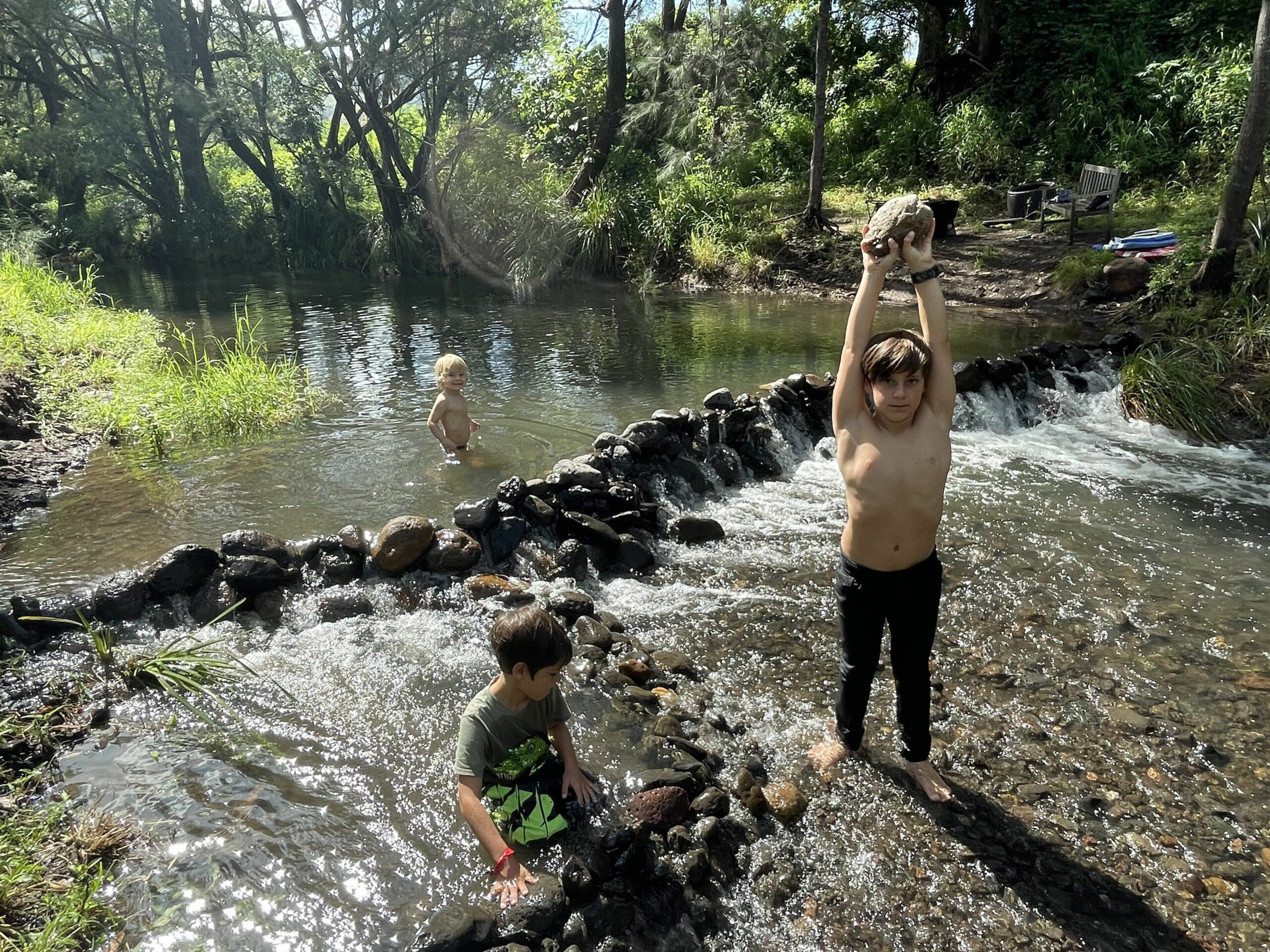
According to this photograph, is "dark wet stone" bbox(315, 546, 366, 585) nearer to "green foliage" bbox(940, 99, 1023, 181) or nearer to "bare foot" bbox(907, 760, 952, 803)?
"bare foot" bbox(907, 760, 952, 803)

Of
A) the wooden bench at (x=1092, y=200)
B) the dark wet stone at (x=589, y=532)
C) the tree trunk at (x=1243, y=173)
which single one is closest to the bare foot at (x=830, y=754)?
the dark wet stone at (x=589, y=532)

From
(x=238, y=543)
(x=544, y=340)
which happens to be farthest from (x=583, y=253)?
(x=238, y=543)

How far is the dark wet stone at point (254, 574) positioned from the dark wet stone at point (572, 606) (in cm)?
168

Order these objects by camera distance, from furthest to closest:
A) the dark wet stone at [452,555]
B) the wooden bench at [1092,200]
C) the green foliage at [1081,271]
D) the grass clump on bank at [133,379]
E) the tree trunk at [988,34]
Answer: the tree trunk at [988,34] < the wooden bench at [1092,200] < the green foliage at [1081,271] < the grass clump on bank at [133,379] < the dark wet stone at [452,555]

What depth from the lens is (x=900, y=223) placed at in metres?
3.00

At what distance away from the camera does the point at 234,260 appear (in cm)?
2806

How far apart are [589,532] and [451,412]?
7.35 ft

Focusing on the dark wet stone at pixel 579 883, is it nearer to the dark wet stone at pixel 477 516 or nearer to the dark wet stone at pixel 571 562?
the dark wet stone at pixel 571 562

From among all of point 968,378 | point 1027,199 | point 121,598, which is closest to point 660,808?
point 121,598

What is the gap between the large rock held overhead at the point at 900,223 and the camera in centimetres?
300

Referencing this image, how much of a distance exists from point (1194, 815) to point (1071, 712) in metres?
0.71

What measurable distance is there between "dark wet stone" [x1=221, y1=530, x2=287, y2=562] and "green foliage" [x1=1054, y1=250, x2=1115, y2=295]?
37.9 ft

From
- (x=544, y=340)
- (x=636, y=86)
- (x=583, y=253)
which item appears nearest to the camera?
(x=544, y=340)

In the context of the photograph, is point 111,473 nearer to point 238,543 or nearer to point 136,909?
point 238,543
